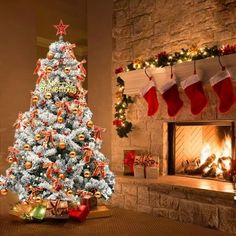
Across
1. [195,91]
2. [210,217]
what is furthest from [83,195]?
[195,91]

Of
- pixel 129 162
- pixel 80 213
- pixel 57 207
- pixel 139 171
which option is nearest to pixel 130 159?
pixel 129 162

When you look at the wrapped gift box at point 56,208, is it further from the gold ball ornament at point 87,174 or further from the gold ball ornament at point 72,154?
the gold ball ornament at point 72,154

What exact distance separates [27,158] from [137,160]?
49.2 inches

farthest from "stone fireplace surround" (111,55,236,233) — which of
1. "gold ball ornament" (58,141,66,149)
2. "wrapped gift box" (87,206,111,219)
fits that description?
"gold ball ornament" (58,141,66,149)

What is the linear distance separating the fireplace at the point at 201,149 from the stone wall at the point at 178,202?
0.49 m

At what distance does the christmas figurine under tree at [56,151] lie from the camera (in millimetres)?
3852

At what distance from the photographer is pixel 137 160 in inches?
180

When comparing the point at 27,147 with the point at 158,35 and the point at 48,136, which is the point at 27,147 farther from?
the point at 158,35

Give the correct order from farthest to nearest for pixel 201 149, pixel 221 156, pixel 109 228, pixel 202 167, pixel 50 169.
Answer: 1. pixel 201 149
2. pixel 202 167
3. pixel 221 156
4. pixel 50 169
5. pixel 109 228

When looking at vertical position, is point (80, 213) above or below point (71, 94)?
below

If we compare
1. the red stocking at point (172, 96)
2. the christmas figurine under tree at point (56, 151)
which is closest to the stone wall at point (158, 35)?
the red stocking at point (172, 96)

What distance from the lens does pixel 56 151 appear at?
389 centimetres

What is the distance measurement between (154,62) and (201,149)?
107 centimetres

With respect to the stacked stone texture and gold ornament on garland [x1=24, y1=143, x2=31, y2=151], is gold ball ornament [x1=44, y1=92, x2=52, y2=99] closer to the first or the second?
gold ornament on garland [x1=24, y1=143, x2=31, y2=151]
